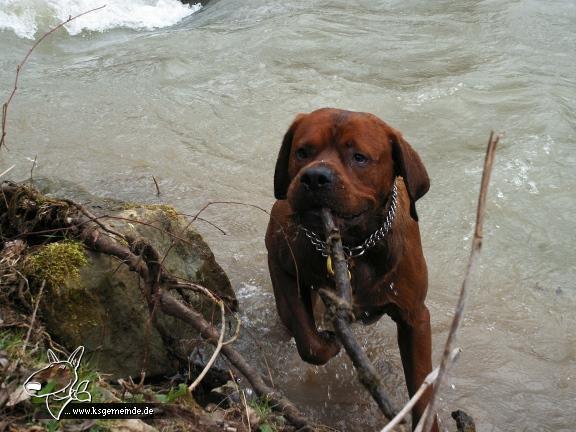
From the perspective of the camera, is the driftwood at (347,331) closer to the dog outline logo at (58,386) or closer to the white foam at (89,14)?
the dog outline logo at (58,386)

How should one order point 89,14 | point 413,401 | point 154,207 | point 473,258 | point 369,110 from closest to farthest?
1. point 473,258
2. point 413,401
3. point 154,207
4. point 369,110
5. point 89,14

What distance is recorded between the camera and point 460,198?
7.39 metres

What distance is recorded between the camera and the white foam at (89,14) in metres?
13.9

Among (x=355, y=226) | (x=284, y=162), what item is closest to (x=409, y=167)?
(x=355, y=226)

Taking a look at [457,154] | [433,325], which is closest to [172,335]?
[433,325]

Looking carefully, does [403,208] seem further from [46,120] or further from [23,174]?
[46,120]

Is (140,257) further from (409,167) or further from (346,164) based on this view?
(409,167)

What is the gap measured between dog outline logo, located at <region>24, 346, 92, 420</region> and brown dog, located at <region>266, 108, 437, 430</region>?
1.39m

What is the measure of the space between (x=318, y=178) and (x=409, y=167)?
689 mm

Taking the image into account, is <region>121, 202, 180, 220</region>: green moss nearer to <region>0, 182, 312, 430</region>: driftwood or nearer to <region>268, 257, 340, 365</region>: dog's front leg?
<region>0, 182, 312, 430</region>: driftwood

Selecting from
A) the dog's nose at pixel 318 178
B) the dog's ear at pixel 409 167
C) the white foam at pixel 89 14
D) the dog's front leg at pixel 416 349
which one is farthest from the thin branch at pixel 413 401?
the white foam at pixel 89 14

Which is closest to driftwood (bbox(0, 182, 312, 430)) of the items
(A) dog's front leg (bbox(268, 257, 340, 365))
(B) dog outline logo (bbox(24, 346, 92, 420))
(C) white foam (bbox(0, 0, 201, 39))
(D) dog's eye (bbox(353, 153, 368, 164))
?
(A) dog's front leg (bbox(268, 257, 340, 365))

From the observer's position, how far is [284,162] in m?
4.24

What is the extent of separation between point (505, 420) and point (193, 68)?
25.6 ft
